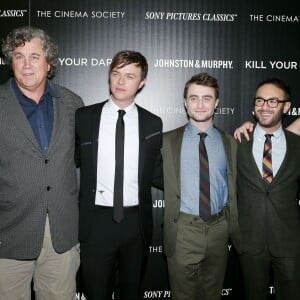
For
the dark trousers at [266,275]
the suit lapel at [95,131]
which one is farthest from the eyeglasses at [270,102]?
the suit lapel at [95,131]

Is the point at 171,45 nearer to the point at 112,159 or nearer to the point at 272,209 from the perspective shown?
the point at 112,159

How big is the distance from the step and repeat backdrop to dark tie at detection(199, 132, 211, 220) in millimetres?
794

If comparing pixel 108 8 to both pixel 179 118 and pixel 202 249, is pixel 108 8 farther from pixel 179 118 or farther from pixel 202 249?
pixel 202 249

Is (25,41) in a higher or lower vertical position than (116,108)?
higher

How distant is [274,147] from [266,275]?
0.87 m

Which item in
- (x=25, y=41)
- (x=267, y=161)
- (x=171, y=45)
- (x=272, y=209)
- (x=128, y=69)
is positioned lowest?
(x=272, y=209)

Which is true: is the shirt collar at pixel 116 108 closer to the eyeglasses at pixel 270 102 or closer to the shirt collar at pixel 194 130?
the shirt collar at pixel 194 130

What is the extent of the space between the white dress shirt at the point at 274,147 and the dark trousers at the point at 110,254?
2.97 feet

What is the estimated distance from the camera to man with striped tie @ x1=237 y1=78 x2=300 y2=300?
7.44 feet

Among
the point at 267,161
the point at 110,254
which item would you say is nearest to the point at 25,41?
the point at 110,254

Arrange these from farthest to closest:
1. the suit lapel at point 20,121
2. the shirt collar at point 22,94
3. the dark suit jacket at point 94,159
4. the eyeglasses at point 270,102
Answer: the eyeglasses at point 270,102, the dark suit jacket at point 94,159, the shirt collar at point 22,94, the suit lapel at point 20,121

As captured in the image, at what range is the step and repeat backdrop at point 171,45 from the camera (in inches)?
116

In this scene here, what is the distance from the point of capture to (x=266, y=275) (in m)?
2.33

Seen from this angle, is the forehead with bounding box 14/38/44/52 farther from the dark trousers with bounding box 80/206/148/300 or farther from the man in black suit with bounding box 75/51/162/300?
the dark trousers with bounding box 80/206/148/300
